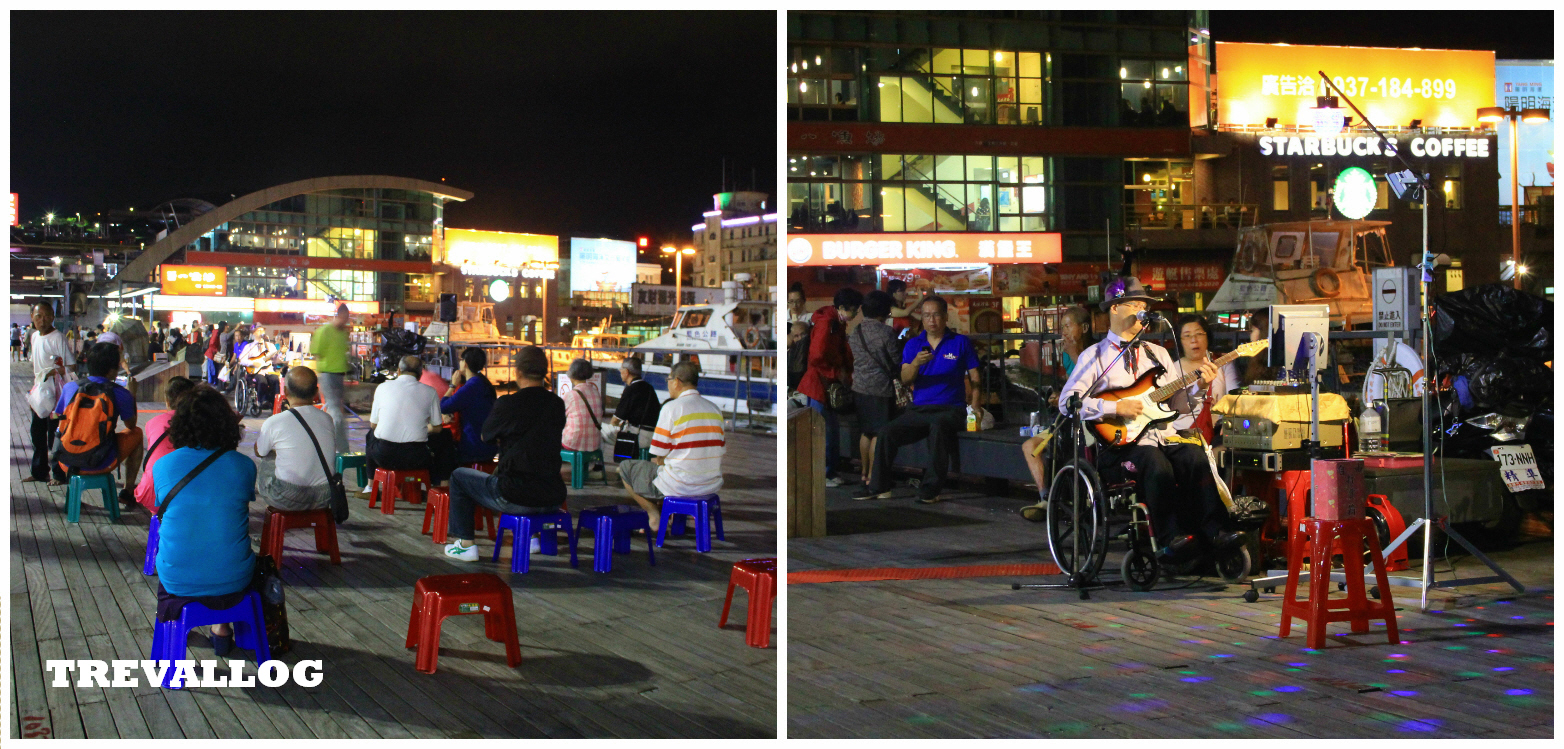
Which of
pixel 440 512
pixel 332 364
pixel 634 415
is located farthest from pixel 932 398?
pixel 332 364

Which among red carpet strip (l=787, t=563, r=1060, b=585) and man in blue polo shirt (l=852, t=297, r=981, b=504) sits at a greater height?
man in blue polo shirt (l=852, t=297, r=981, b=504)

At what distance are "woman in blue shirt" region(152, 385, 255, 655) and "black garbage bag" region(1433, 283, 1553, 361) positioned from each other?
7976 millimetres

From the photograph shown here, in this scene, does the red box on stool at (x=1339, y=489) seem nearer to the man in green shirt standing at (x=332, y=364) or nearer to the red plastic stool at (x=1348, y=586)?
the red plastic stool at (x=1348, y=586)

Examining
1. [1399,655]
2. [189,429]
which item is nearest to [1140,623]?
[1399,655]

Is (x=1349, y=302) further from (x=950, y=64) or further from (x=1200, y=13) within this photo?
(x=1200, y=13)

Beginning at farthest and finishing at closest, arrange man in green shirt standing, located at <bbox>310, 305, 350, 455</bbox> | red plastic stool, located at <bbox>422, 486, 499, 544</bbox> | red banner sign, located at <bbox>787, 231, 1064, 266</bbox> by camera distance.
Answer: red banner sign, located at <bbox>787, 231, 1064, 266</bbox> → man in green shirt standing, located at <bbox>310, 305, 350, 455</bbox> → red plastic stool, located at <bbox>422, 486, 499, 544</bbox>

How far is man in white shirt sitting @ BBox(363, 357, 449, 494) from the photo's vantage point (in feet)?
27.4

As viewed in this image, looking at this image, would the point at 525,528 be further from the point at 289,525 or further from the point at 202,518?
the point at 202,518

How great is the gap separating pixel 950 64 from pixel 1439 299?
73.7 feet

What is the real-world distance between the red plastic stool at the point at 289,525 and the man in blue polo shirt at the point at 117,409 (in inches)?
85.1

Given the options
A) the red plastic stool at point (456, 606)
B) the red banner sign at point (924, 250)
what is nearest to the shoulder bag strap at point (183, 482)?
the red plastic stool at point (456, 606)

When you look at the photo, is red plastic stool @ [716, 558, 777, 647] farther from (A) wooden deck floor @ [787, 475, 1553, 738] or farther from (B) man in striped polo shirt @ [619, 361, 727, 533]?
(B) man in striped polo shirt @ [619, 361, 727, 533]

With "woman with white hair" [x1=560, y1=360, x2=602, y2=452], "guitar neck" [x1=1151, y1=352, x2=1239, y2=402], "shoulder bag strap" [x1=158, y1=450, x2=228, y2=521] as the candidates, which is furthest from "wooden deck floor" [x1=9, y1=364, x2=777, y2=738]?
"guitar neck" [x1=1151, y1=352, x2=1239, y2=402]

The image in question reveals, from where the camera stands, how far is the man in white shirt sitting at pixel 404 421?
8.35 meters
